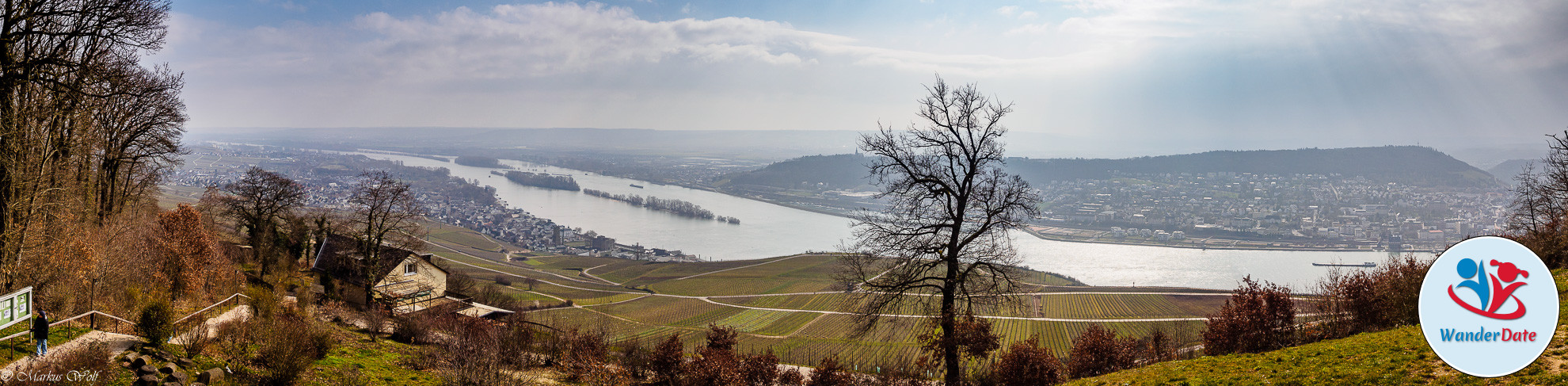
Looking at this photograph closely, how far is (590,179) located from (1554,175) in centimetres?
13931

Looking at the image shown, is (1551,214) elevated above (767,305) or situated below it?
above

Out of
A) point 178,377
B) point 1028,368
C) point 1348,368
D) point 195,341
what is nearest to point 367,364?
point 195,341

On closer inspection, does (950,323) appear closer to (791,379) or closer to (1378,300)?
(791,379)

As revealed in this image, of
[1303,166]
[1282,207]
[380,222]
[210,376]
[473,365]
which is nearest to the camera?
[210,376]

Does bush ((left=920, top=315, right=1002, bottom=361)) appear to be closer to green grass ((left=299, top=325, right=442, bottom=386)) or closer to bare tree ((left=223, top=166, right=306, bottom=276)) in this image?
green grass ((left=299, top=325, right=442, bottom=386))

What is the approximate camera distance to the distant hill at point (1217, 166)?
96125 mm

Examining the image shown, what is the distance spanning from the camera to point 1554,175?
17.6 metres

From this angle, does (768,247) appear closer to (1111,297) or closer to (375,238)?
(1111,297)

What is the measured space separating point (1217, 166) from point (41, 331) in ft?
451

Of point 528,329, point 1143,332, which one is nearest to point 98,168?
point 528,329

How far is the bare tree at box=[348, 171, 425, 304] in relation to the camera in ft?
59.6

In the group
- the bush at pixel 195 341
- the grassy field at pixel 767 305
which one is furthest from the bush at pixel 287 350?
the grassy field at pixel 767 305

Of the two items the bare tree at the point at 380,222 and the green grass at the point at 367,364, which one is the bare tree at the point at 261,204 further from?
the green grass at the point at 367,364

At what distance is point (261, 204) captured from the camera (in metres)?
23.2
